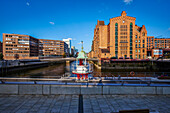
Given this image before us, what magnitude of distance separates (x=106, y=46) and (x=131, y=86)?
9910 centimetres

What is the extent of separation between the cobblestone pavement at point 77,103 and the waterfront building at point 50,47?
160m

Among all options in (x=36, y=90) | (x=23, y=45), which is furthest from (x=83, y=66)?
(x=23, y=45)

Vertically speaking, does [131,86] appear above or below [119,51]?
below

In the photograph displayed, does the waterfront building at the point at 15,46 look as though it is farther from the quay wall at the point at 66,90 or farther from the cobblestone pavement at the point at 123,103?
the cobblestone pavement at the point at 123,103

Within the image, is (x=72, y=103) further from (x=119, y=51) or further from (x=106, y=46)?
(x=106, y=46)

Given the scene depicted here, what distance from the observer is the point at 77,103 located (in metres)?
9.24

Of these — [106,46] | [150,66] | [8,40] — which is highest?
[8,40]

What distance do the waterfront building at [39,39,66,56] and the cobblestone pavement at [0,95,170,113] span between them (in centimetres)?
16046

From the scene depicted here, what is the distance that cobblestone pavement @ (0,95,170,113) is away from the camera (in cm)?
813

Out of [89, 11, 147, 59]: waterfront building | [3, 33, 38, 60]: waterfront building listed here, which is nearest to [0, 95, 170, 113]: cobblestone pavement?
[89, 11, 147, 59]: waterfront building

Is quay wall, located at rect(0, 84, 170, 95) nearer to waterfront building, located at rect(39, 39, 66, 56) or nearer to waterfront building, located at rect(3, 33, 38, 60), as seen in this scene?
waterfront building, located at rect(3, 33, 38, 60)

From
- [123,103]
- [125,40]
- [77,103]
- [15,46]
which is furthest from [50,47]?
[123,103]

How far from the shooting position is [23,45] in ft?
382

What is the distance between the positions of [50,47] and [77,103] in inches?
6706
